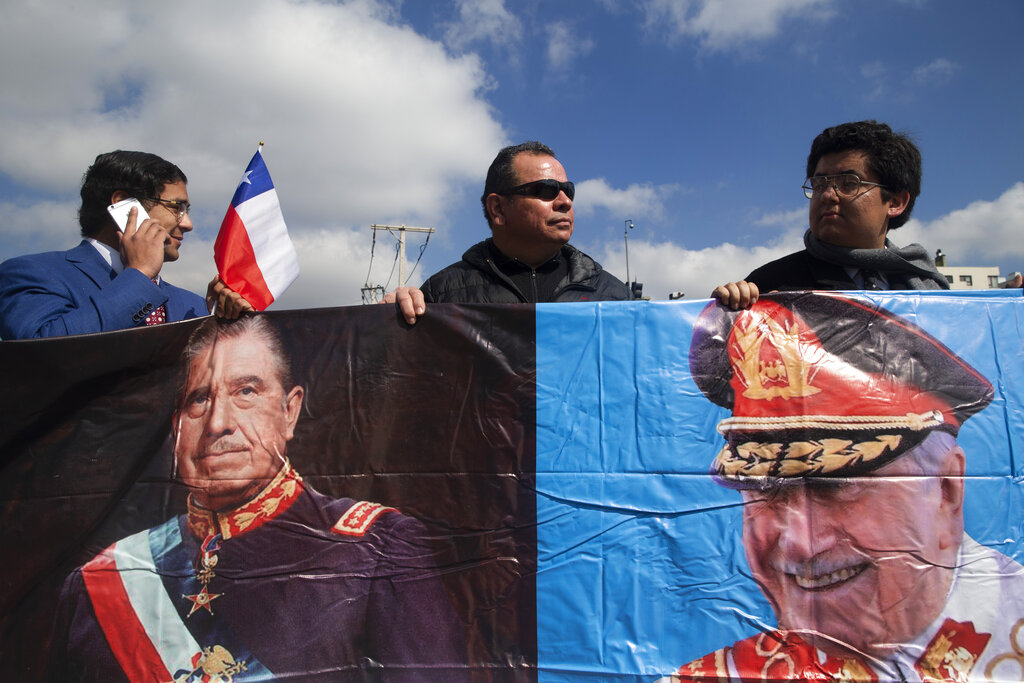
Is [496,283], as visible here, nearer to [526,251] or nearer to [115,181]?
[526,251]

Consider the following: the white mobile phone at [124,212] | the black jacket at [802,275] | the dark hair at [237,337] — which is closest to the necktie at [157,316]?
the white mobile phone at [124,212]

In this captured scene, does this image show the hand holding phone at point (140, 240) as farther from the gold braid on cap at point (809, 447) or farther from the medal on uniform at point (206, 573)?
the gold braid on cap at point (809, 447)

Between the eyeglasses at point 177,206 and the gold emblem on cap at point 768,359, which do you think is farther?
the eyeglasses at point 177,206

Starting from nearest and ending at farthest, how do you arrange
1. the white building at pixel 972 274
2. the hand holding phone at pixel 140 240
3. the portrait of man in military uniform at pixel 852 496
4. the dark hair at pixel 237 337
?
the portrait of man in military uniform at pixel 852 496 < the dark hair at pixel 237 337 < the hand holding phone at pixel 140 240 < the white building at pixel 972 274

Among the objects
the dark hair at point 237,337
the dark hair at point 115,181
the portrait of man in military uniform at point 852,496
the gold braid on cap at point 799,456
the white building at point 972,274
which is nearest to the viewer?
the portrait of man in military uniform at point 852,496

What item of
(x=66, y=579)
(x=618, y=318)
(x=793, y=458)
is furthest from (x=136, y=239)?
(x=793, y=458)

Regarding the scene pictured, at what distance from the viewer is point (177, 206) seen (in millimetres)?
2580

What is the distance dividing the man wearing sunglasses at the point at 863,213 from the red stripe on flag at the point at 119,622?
264cm

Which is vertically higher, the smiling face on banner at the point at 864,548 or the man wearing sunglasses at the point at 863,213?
the man wearing sunglasses at the point at 863,213

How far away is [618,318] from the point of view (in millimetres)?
2049

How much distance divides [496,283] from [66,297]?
178 centimetres

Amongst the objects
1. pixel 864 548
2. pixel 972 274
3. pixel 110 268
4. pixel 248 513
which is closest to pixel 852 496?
pixel 864 548

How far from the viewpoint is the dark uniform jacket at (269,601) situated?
1.87m

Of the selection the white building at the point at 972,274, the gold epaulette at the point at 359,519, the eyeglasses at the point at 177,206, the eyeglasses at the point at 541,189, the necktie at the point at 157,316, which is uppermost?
the white building at the point at 972,274
